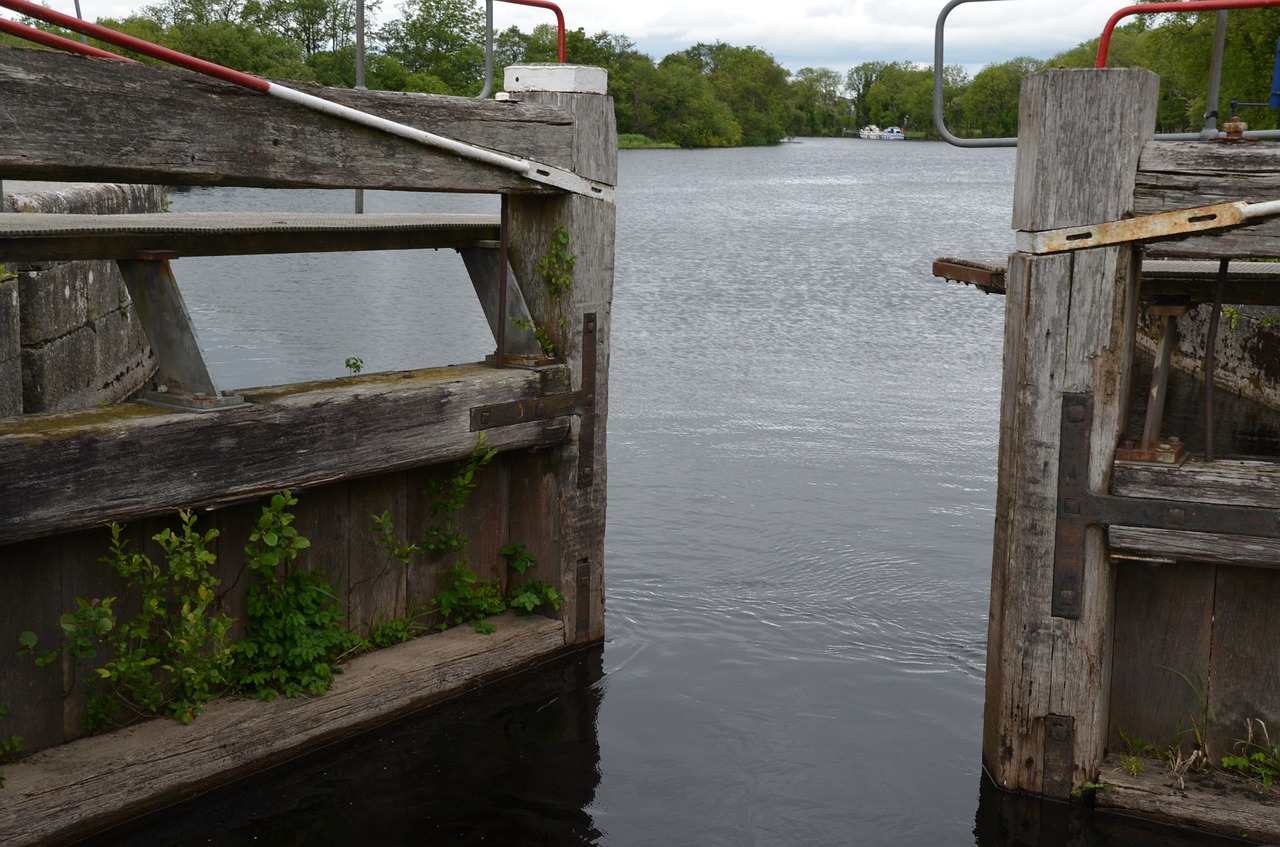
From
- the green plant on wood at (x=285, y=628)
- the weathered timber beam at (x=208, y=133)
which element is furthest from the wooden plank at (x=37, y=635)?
the weathered timber beam at (x=208, y=133)

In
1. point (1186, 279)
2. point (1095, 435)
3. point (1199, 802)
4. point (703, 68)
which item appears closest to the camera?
point (1095, 435)

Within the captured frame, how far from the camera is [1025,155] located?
14.5 ft

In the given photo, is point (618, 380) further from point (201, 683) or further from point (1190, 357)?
point (201, 683)

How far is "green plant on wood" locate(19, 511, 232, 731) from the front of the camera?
433 centimetres

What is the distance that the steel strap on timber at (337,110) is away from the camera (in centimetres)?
373

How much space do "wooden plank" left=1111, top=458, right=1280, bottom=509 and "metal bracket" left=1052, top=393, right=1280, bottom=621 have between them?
3cm

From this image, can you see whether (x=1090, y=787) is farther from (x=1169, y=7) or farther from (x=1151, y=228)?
(x=1169, y=7)

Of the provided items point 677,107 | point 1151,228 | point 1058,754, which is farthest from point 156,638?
point 677,107

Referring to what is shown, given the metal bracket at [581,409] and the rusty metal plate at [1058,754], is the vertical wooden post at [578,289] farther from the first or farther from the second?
the rusty metal plate at [1058,754]

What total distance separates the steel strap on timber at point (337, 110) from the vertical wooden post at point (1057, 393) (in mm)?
1987

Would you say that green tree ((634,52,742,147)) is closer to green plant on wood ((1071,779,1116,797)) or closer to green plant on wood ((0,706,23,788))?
green plant on wood ((1071,779,1116,797))

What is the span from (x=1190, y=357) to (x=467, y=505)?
39.0 feet

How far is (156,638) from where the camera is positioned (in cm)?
473

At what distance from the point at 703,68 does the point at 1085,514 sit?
424 feet
